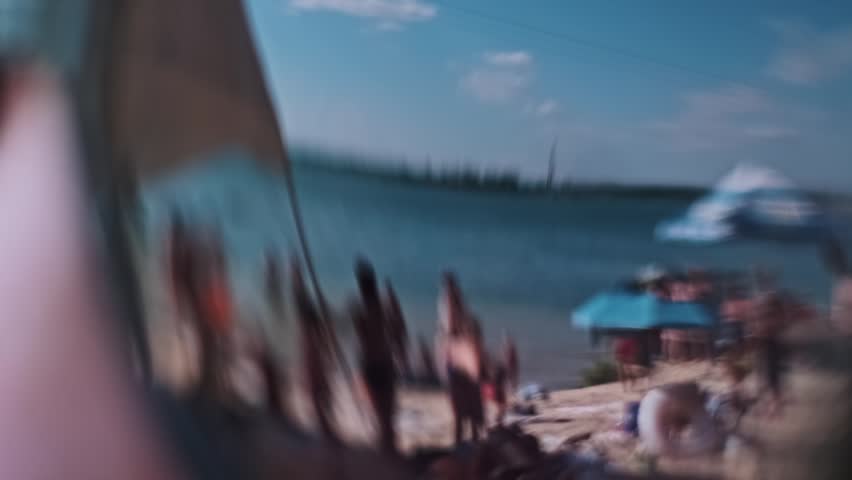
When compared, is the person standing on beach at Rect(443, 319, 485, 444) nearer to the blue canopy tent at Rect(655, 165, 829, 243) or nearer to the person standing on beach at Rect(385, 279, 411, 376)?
the person standing on beach at Rect(385, 279, 411, 376)

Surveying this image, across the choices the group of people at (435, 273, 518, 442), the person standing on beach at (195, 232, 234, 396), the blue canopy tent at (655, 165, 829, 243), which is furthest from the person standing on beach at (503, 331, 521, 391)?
the person standing on beach at (195, 232, 234, 396)

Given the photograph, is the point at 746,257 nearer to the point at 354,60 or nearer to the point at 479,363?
the point at 479,363

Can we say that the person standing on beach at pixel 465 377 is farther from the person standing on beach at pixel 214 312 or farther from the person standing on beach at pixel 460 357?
the person standing on beach at pixel 214 312

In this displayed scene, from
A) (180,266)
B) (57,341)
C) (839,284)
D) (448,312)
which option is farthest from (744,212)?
(57,341)

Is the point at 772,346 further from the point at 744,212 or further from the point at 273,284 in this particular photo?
the point at 273,284

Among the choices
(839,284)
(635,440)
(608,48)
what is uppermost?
(608,48)

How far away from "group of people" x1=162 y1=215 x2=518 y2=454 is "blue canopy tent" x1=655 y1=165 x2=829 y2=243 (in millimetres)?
139

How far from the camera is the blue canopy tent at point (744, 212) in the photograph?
31.3 inches

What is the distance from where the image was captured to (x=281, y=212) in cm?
93

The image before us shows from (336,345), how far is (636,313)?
0.22 m

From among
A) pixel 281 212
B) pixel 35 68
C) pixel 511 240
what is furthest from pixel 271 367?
pixel 35 68

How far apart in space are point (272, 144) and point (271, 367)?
17cm

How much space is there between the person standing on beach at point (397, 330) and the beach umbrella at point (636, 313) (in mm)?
121

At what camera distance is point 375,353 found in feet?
2.88
